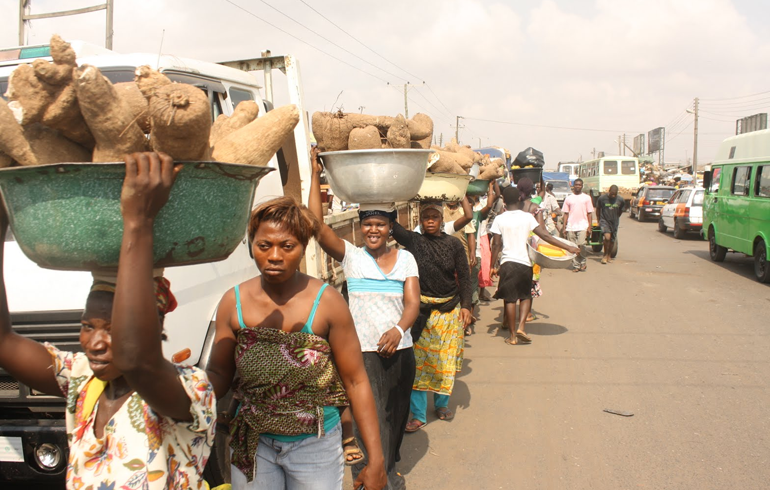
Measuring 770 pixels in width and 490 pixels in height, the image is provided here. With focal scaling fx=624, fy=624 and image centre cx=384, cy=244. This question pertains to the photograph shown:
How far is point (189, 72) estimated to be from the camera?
4105mm

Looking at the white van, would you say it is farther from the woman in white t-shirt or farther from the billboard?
the billboard

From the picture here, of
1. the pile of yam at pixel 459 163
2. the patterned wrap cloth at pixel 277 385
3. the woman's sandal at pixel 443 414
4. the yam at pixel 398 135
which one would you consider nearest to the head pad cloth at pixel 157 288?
the patterned wrap cloth at pixel 277 385

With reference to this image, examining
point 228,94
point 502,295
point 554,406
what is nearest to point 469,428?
point 554,406

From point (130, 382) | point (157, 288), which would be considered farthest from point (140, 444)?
point (157, 288)

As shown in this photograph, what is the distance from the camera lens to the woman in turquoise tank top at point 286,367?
2.26 meters

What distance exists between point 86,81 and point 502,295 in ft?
21.0

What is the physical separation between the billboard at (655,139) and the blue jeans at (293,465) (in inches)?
3280

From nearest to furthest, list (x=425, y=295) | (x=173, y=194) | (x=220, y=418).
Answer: (x=173, y=194)
(x=220, y=418)
(x=425, y=295)

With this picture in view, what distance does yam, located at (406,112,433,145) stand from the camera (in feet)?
14.5

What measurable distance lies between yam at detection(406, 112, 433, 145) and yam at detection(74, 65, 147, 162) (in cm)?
293

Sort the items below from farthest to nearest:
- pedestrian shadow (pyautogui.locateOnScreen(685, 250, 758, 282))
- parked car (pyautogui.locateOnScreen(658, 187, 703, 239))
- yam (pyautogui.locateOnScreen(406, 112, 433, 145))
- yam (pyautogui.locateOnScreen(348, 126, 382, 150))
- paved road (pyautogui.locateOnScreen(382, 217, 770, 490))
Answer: parked car (pyautogui.locateOnScreen(658, 187, 703, 239)) < pedestrian shadow (pyautogui.locateOnScreen(685, 250, 758, 282)) < yam (pyautogui.locateOnScreen(406, 112, 433, 145)) < paved road (pyautogui.locateOnScreen(382, 217, 770, 490)) < yam (pyautogui.locateOnScreen(348, 126, 382, 150))

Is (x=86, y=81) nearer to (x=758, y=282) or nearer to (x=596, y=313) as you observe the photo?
(x=596, y=313)

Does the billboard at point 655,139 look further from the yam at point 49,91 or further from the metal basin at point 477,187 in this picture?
the yam at point 49,91

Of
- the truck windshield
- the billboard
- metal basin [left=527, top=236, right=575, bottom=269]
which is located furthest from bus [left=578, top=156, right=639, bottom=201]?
the billboard
